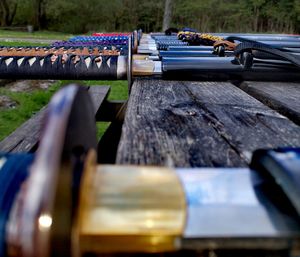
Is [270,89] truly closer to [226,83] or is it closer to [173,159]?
[226,83]

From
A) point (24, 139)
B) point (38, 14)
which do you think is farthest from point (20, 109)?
point (38, 14)

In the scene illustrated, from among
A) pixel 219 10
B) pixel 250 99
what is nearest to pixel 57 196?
pixel 250 99

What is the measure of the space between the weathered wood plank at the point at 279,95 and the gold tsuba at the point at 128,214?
0.58m

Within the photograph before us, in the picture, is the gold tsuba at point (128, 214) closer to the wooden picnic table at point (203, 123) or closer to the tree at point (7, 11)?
the wooden picnic table at point (203, 123)

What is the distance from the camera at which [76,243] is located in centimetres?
32

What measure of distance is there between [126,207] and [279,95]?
86 centimetres

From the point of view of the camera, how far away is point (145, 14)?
79.5 feet

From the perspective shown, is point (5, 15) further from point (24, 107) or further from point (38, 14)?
point (24, 107)

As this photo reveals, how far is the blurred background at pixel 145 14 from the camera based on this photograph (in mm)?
22688

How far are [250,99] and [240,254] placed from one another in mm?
722

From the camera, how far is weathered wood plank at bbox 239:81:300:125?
3.08 feet

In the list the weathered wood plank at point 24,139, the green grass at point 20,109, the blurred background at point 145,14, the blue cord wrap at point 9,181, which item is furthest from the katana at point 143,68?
the blurred background at point 145,14

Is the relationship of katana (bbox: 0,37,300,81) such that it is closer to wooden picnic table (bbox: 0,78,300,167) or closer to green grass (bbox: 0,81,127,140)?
wooden picnic table (bbox: 0,78,300,167)

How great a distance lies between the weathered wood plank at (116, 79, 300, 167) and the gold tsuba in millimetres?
213
